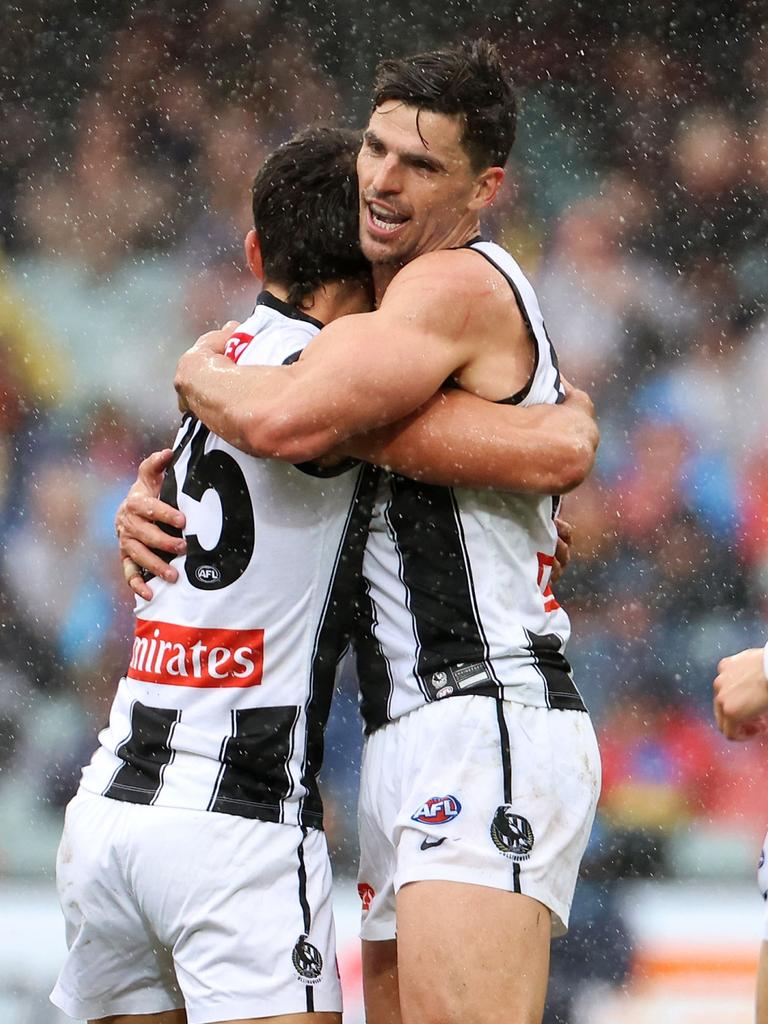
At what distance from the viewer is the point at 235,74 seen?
21.9 ft

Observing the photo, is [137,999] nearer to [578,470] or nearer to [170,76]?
[578,470]

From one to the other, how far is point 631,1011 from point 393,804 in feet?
8.62

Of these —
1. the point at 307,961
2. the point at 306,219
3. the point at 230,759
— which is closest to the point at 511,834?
the point at 307,961

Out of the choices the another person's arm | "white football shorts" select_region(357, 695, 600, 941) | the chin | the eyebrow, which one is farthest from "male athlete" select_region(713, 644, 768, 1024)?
the eyebrow

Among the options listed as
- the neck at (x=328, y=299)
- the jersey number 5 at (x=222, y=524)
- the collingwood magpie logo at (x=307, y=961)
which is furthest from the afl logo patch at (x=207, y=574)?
the collingwood magpie logo at (x=307, y=961)

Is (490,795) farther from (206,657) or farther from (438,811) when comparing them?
(206,657)

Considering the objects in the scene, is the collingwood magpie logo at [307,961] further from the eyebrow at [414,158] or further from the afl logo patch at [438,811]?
the eyebrow at [414,158]

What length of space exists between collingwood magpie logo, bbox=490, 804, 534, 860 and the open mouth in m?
1.12

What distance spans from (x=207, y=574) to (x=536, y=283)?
4142mm

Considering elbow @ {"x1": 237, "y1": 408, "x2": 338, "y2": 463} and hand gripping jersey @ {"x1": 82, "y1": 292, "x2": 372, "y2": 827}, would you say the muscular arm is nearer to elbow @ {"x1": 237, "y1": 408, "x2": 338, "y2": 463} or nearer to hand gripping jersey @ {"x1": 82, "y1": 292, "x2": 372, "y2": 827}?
elbow @ {"x1": 237, "y1": 408, "x2": 338, "y2": 463}

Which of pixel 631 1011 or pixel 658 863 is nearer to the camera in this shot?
pixel 631 1011

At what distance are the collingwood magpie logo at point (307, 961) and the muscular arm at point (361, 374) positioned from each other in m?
0.86

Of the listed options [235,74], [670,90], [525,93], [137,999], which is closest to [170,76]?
[235,74]

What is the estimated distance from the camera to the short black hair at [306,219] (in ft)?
9.00
